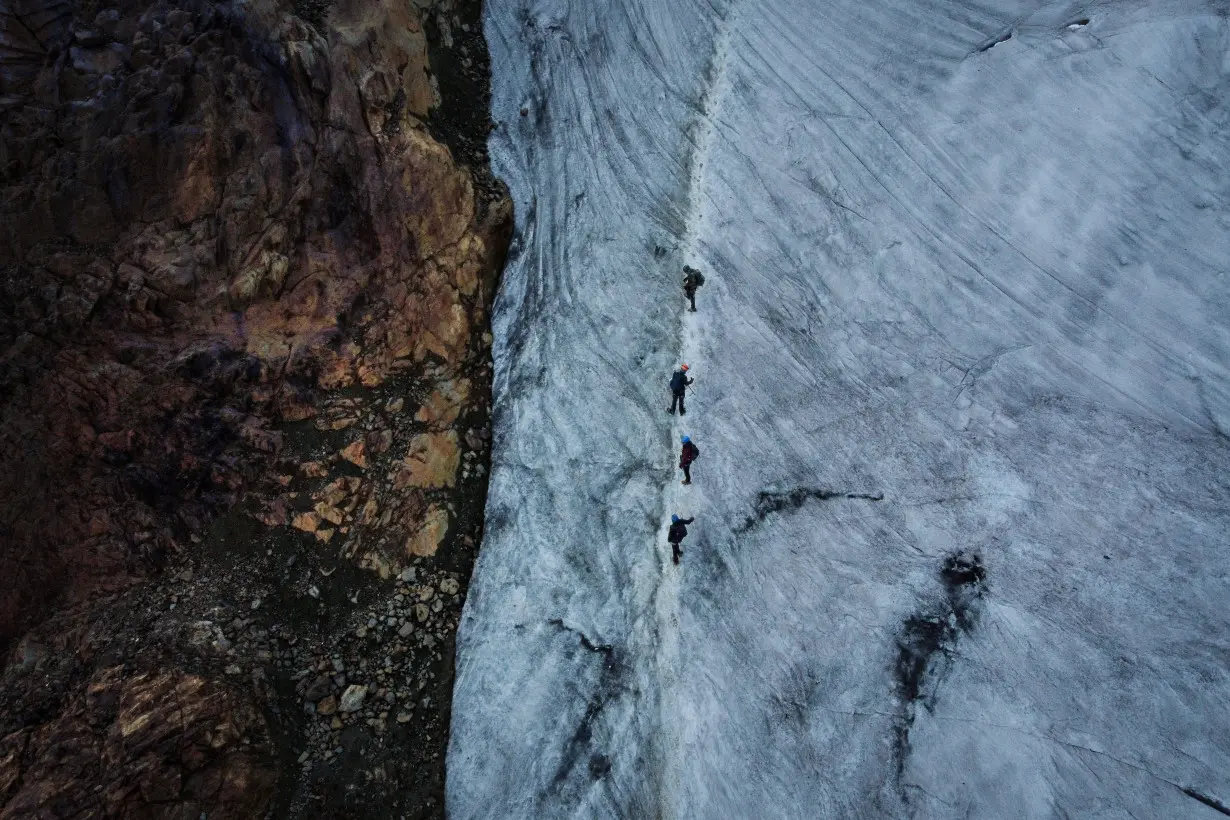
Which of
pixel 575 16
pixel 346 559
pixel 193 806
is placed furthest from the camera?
pixel 575 16

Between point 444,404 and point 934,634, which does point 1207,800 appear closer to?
point 934,634

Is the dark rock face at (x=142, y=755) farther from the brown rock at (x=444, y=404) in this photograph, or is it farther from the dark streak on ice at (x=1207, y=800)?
the dark streak on ice at (x=1207, y=800)

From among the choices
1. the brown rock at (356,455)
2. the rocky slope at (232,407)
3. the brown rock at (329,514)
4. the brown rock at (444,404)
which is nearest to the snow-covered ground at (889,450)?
the brown rock at (444,404)

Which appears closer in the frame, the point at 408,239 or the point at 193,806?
the point at 193,806

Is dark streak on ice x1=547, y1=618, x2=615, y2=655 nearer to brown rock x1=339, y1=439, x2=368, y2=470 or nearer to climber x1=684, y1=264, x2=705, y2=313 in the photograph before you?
brown rock x1=339, y1=439, x2=368, y2=470

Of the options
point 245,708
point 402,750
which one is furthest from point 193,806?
point 402,750

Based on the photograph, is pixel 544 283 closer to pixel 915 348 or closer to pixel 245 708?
pixel 915 348
